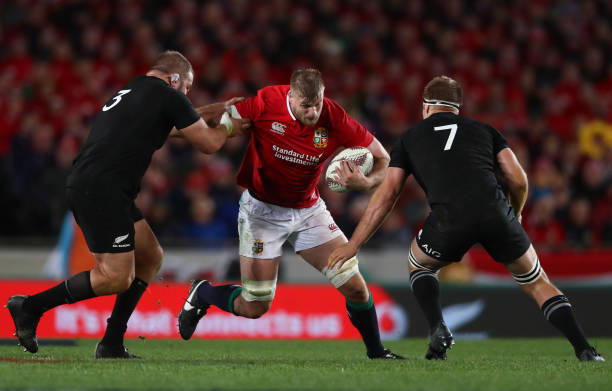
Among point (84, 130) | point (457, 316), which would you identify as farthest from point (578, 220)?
point (84, 130)

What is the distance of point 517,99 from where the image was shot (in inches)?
637

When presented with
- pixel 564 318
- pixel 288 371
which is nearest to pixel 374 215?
pixel 288 371

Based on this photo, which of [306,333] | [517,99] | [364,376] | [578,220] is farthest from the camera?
[517,99]

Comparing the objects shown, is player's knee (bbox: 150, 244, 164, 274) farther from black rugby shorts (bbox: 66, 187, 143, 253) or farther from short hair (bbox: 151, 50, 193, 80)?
short hair (bbox: 151, 50, 193, 80)

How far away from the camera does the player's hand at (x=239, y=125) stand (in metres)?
6.71

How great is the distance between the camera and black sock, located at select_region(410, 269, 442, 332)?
638cm

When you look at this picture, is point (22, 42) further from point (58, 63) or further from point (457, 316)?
point (457, 316)

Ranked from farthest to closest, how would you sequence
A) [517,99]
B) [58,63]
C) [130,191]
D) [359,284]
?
[517,99] < [58,63] < [359,284] < [130,191]

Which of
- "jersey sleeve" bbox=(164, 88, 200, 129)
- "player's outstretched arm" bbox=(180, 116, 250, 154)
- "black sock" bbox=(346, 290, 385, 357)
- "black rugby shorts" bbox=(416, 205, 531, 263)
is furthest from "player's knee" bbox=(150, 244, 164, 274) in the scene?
"black rugby shorts" bbox=(416, 205, 531, 263)

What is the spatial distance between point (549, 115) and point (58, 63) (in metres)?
8.48

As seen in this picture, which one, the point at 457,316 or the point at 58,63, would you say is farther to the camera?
the point at 58,63

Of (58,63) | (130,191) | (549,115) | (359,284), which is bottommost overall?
(549,115)

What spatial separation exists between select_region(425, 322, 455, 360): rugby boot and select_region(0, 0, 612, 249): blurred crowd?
5.46m

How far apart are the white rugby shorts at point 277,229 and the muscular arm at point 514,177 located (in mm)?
1357
